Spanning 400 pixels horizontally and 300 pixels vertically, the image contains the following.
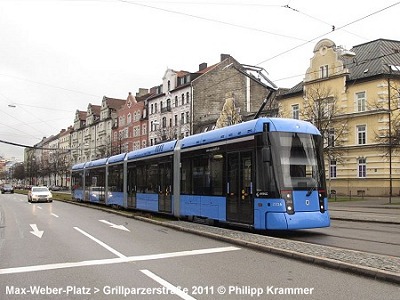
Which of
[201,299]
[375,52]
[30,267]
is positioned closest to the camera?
[201,299]

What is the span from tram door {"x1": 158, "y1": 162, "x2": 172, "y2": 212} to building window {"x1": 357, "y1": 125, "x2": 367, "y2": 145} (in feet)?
94.2

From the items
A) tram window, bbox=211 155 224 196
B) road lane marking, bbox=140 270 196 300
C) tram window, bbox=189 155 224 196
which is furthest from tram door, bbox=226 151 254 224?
road lane marking, bbox=140 270 196 300

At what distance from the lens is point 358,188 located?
42.8 metres

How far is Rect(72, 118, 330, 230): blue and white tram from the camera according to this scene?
12.3 m

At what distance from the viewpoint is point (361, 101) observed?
43156 millimetres

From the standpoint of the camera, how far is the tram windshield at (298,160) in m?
12.4

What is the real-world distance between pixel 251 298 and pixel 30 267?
180 inches

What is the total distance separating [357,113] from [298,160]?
108 ft

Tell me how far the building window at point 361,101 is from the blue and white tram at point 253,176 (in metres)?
29.4

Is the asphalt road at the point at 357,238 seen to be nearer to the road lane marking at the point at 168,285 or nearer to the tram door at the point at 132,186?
the road lane marking at the point at 168,285

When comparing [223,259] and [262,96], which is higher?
[262,96]

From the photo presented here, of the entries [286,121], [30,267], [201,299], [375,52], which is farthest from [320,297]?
[375,52]

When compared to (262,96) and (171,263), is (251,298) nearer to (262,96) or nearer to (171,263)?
(171,263)

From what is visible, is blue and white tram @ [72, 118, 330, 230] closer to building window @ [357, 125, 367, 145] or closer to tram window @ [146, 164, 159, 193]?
tram window @ [146, 164, 159, 193]
